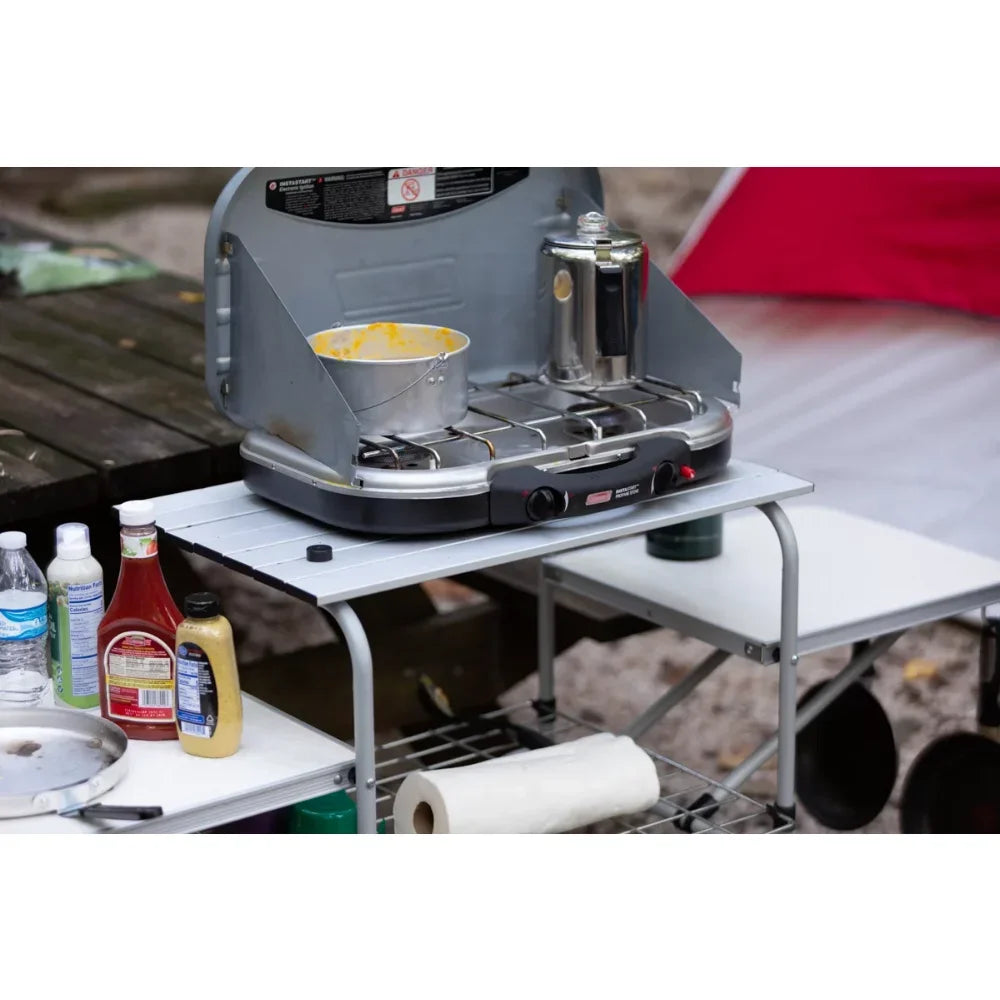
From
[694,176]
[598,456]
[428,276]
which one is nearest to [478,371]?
[428,276]

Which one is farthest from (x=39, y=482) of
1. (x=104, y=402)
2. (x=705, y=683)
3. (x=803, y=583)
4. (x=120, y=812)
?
(x=705, y=683)

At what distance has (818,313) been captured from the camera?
403cm

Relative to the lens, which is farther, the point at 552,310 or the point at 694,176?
the point at 694,176

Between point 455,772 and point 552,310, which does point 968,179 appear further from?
point 455,772

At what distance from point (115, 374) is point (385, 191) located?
872mm

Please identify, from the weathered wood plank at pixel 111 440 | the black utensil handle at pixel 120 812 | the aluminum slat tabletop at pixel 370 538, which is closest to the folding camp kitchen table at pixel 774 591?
the aluminum slat tabletop at pixel 370 538

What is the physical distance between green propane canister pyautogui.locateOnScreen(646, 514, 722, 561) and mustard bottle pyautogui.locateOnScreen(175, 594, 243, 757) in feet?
3.09

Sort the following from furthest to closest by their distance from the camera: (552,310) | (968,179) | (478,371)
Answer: (968,179) → (478,371) → (552,310)

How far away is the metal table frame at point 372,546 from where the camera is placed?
207 cm

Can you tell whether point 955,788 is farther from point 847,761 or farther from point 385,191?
point 385,191

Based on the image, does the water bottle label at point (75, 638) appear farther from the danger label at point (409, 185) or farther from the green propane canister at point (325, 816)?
the danger label at point (409, 185)

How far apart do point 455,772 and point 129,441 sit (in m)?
0.91

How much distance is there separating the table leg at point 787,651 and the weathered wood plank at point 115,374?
0.92 metres

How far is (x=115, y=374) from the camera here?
3.18 meters
